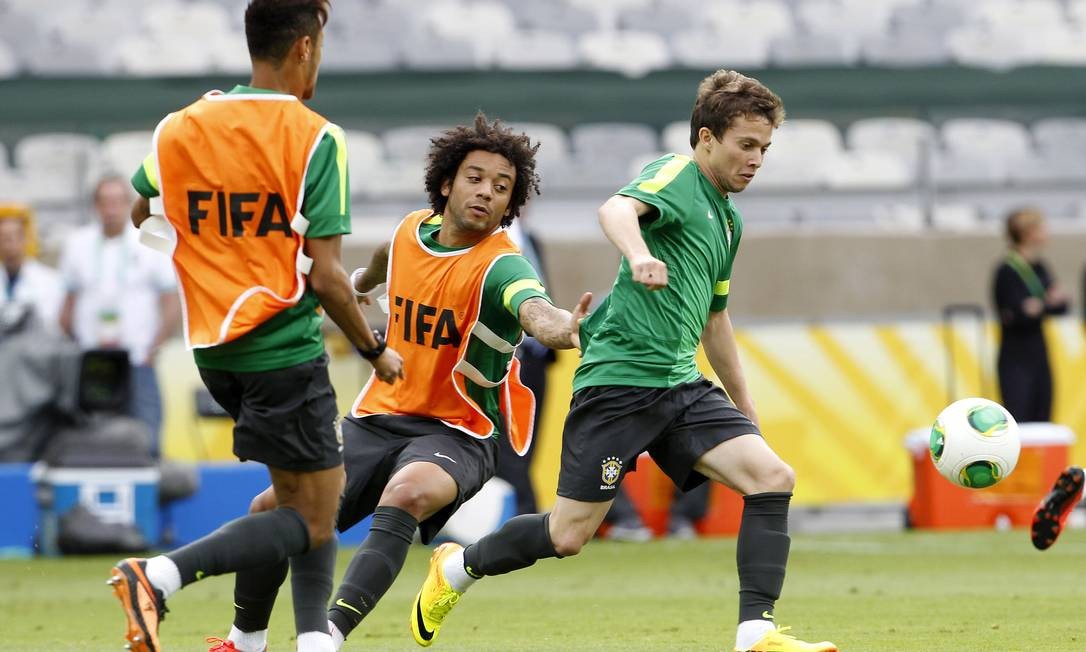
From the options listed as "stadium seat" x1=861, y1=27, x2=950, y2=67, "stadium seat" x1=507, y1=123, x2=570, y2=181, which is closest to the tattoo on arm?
"stadium seat" x1=507, y1=123, x2=570, y2=181

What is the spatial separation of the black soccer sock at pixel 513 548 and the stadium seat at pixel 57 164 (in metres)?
8.86

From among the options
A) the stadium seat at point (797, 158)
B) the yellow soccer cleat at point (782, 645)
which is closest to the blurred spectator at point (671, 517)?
the stadium seat at point (797, 158)

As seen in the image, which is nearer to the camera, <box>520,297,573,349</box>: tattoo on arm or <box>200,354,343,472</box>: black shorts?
<box>200,354,343,472</box>: black shorts

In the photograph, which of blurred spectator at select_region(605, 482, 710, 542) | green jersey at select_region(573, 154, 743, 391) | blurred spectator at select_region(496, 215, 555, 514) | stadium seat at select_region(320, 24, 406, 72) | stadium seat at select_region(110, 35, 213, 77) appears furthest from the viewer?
stadium seat at select_region(320, 24, 406, 72)

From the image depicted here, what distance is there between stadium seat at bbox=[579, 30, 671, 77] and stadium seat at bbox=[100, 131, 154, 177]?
178 inches

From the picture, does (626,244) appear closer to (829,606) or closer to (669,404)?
(669,404)

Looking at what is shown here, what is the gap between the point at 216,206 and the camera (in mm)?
5016

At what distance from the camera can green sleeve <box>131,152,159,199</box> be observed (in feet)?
16.9

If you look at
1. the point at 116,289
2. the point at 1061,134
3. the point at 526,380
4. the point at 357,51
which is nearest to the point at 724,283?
the point at 526,380

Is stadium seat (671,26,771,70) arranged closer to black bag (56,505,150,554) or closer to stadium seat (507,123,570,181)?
stadium seat (507,123,570,181)

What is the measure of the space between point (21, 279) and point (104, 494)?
1.83 meters

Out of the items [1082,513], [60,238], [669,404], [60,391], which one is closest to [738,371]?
[669,404]

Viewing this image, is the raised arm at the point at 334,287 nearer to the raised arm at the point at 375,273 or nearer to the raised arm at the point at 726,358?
the raised arm at the point at 375,273

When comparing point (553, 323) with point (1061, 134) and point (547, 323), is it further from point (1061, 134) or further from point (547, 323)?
point (1061, 134)
